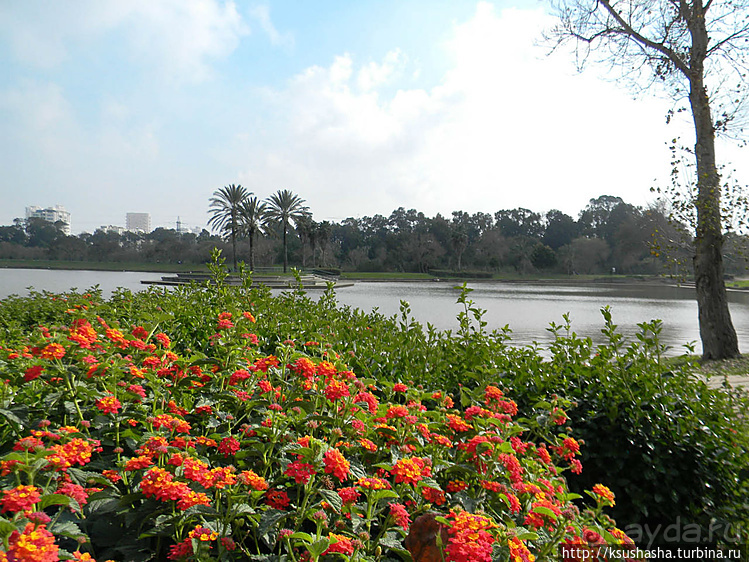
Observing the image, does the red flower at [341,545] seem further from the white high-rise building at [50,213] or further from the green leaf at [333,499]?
the white high-rise building at [50,213]

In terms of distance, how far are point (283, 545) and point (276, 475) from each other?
28 centimetres

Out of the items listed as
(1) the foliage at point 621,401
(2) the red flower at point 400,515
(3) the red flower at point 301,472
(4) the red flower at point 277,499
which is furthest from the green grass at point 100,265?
(2) the red flower at point 400,515

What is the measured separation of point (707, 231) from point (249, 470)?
829 centimetres

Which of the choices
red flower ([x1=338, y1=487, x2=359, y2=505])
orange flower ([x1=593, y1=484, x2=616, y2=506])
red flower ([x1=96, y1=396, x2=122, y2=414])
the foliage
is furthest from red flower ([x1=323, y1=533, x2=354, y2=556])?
the foliage

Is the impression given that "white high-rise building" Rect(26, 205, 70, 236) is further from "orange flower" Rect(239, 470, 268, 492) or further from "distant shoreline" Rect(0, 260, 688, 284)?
"orange flower" Rect(239, 470, 268, 492)

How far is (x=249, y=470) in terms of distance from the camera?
144 centimetres

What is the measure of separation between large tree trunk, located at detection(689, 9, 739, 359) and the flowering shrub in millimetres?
6854

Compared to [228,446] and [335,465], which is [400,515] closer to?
[335,465]

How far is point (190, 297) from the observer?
517 centimetres

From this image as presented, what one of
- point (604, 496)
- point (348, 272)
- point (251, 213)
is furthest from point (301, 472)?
point (348, 272)

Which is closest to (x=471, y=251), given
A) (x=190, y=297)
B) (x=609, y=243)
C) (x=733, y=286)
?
(x=609, y=243)

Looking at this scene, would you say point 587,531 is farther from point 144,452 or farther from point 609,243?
point 609,243

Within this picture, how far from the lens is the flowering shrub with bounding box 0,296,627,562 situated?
117 cm

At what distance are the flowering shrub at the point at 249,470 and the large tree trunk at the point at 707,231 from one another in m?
6.85
